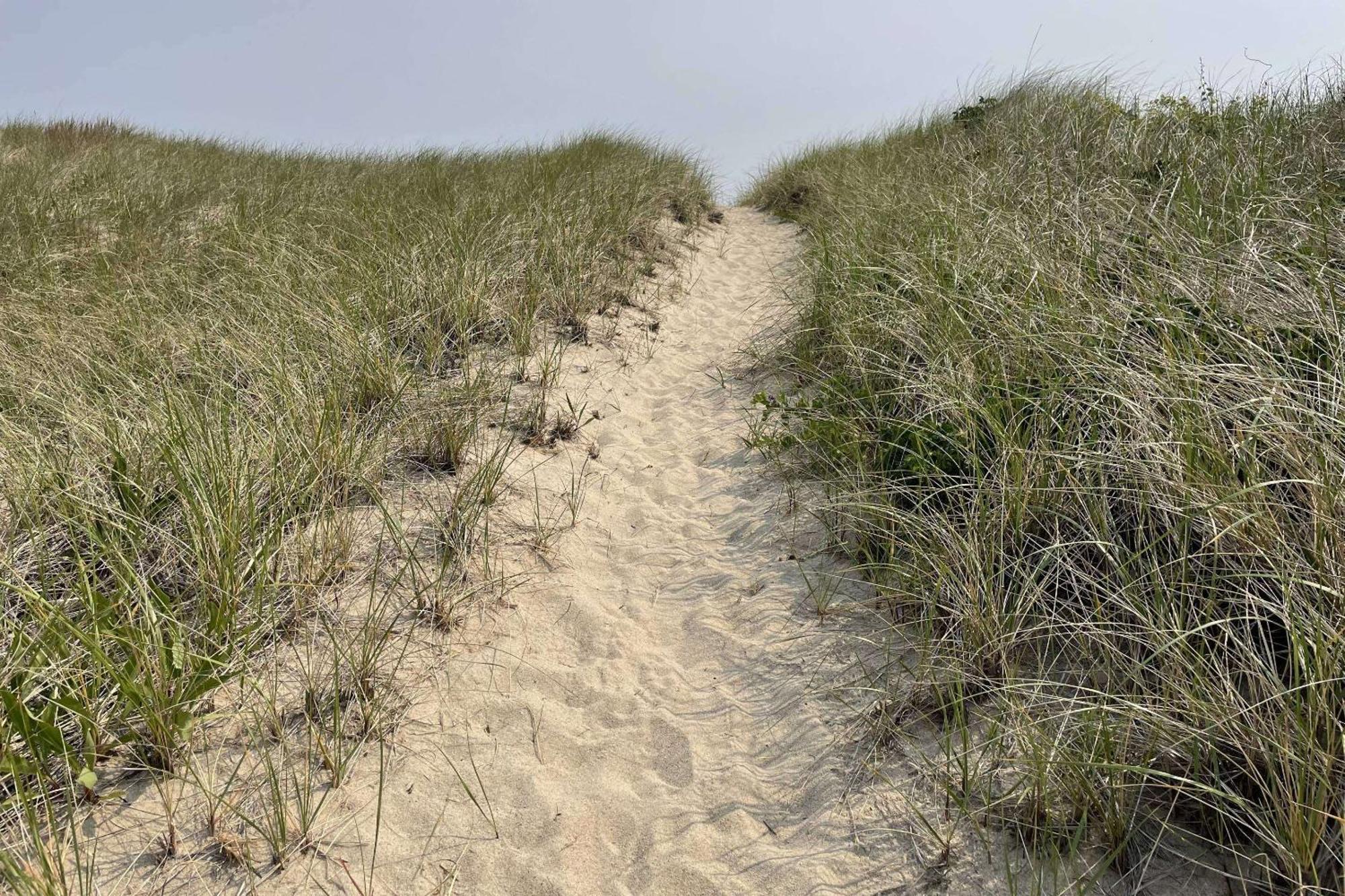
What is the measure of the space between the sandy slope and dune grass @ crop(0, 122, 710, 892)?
1.39 feet

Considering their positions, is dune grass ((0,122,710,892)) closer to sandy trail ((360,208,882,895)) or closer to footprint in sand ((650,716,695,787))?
sandy trail ((360,208,882,895))

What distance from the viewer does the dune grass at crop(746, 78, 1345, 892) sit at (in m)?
1.80

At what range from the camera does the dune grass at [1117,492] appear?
180 centimetres

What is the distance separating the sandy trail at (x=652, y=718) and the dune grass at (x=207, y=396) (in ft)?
1.53

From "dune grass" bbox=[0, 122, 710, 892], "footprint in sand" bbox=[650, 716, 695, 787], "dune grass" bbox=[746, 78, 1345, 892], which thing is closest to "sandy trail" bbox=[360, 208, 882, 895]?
"footprint in sand" bbox=[650, 716, 695, 787]

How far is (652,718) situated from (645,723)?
33 millimetres

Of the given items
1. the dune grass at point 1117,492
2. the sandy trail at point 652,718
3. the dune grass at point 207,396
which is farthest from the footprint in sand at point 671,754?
the dune grass at point 207,396

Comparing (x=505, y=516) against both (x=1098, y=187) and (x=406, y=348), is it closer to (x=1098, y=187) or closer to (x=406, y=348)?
(x=406, y=348)

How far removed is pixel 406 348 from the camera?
4.58 m

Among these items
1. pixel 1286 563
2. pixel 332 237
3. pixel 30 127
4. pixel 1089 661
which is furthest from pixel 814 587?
pixel 30 127

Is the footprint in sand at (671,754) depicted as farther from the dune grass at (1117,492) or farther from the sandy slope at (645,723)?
the dune grass at (1117,492)

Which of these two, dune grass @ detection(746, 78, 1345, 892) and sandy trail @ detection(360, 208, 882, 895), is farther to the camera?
sandy trail @ detection(360, 208, 882, 895)

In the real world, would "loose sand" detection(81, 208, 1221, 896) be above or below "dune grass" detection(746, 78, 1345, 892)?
below

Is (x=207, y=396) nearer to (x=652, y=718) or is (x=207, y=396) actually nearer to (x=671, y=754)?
(x=652, y=718)
